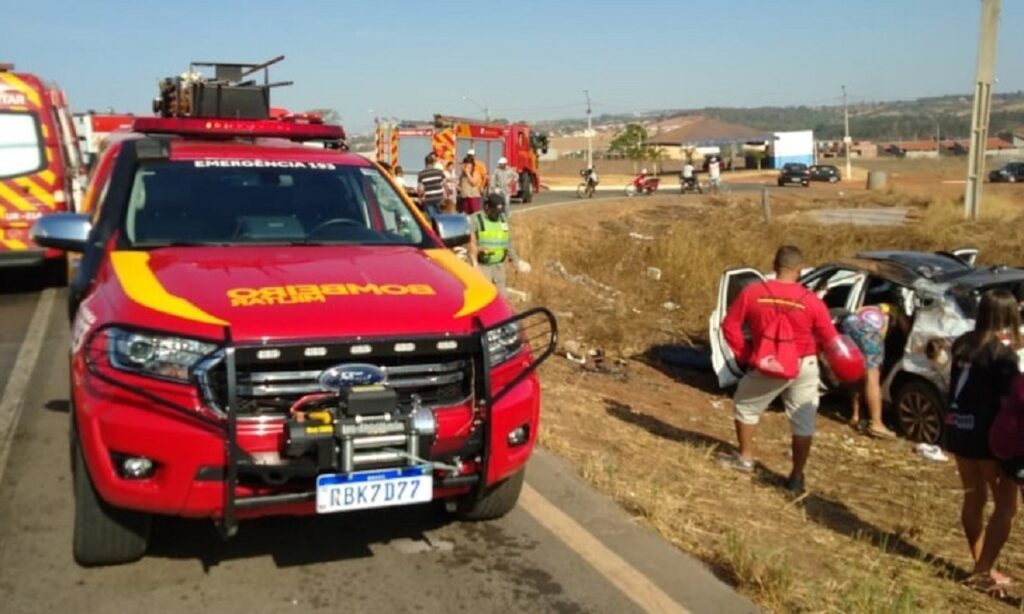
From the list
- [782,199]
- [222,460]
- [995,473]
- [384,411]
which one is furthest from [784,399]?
[782,199]

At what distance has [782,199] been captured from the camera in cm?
4109

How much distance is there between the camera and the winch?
12.9ft

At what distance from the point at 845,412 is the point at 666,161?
103465 millimetres

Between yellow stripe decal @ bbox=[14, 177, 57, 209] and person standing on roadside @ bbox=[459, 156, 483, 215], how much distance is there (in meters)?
5.29

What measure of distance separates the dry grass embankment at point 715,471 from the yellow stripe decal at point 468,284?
1.44 metres

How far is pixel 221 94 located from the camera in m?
10.9

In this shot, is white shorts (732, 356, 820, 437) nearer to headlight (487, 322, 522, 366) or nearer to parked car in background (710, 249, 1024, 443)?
parked car in background (710, 249, 1024, 443)

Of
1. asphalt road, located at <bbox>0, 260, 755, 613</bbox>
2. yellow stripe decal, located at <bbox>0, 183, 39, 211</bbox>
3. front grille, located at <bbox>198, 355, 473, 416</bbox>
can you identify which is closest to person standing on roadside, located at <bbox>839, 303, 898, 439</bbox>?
asphalt road, located at <bbox>0, 260, 755, 613</bbox>

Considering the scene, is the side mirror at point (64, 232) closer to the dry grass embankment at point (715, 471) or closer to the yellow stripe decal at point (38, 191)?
the dry grass embankment at point (715, 471)

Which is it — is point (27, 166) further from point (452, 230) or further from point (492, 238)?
point (452, 230)

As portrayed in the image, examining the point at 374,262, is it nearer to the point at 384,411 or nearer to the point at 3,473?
the point at 384,411

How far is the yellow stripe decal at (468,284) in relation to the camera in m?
4.49

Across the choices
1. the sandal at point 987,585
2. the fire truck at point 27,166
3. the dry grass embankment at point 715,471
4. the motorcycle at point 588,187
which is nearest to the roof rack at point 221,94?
the fire truck at point 27,166

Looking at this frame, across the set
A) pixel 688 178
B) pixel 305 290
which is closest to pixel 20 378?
pixel 305 290
